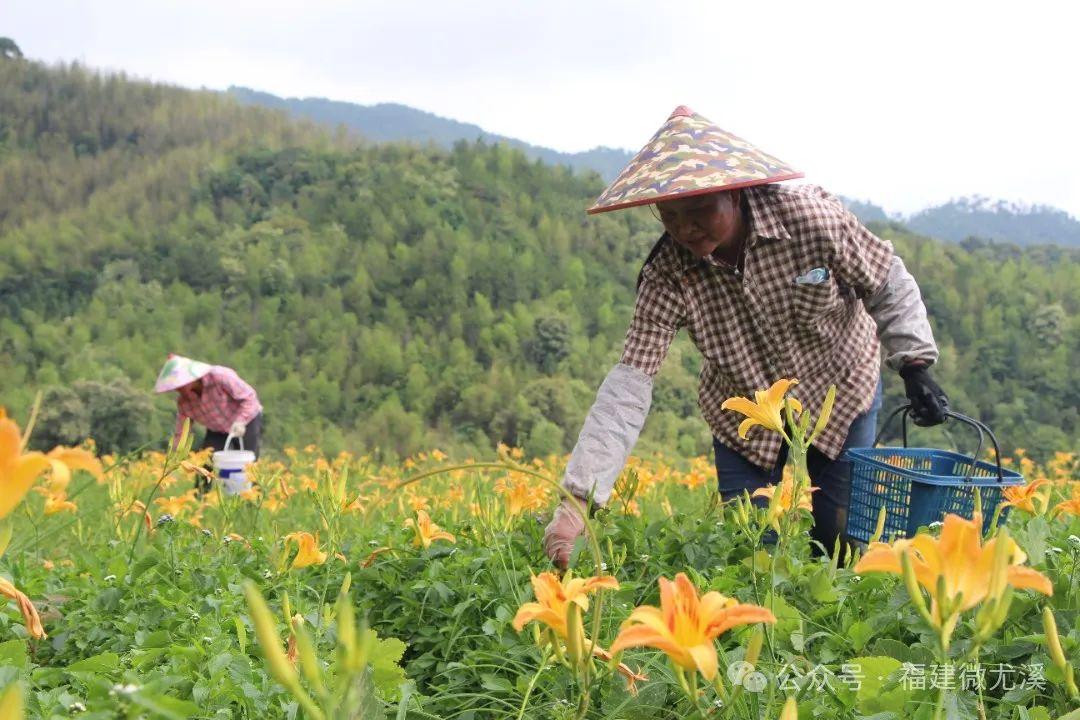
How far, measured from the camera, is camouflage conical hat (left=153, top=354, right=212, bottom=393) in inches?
185

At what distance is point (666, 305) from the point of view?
2205 mm

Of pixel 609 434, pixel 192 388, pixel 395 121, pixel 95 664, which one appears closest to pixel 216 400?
pixel 192 388

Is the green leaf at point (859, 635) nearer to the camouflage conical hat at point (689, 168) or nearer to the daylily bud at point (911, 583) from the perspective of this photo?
the daylily bud at point (911, 583)

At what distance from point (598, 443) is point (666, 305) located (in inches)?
19.4

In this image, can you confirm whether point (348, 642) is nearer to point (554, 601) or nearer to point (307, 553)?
point (554, 601)

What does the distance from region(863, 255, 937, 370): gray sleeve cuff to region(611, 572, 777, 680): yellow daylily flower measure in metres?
1.65

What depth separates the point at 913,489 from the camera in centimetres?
182

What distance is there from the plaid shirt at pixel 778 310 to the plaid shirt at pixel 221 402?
348 cm

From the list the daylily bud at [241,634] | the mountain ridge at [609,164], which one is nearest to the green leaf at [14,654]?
the daylily bud at [241,634]

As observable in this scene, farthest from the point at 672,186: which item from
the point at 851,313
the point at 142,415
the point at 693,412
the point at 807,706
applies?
the point at 693,412

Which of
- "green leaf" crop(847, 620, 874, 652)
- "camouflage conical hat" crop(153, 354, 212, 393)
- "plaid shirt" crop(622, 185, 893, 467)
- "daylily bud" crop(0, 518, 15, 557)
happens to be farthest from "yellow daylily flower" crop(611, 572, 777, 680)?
"camouflage conical hat" crop(153, 354, 212, 393)

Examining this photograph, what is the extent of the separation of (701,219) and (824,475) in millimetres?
923

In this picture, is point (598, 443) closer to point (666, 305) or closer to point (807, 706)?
point (666, 305)

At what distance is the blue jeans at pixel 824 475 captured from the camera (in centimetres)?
239
